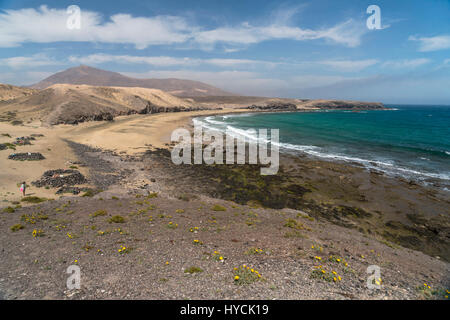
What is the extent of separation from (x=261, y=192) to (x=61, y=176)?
19.0 meters

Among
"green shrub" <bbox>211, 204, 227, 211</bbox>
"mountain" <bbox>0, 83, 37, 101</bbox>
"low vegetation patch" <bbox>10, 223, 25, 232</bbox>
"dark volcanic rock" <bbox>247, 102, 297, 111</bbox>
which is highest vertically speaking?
"dark volcanic rock" <bbox>247, 102, 297, 111</bbox>

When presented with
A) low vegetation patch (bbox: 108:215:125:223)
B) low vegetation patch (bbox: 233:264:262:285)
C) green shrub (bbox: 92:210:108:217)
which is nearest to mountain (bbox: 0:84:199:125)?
green shrub (bbox: 92:210:108:217)

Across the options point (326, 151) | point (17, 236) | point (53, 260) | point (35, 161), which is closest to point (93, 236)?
point (53, 260)

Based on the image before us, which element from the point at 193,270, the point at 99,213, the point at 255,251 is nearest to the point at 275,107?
the point at 99,213

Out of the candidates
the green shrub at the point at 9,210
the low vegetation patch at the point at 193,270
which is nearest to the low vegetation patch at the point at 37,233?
the green shrub at the point at 9,210

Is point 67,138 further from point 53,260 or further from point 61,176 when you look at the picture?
point 53,260

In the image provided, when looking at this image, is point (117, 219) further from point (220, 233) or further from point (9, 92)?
point (9, 92)

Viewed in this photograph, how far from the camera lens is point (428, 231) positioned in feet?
48.1

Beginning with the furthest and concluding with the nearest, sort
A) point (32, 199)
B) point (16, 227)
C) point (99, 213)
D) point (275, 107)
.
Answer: point (275, 107)
point (32, 199)
point (99, 213)
point (16, 227)

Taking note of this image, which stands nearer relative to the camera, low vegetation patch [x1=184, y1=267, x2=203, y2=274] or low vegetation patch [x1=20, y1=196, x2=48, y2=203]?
low vegetation patch [x1=184, y1=267, x2=203, y2=274]

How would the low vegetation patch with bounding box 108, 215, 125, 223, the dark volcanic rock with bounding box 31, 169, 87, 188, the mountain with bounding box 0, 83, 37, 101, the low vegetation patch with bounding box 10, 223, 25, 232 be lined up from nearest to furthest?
the low vegetation patch with bounding box 10, 223, 25, 232 → the low vegetation patch with bounding box 108, 215, 125, 223 → the dark volcanic rock with bounding box 31, 169, 87, 188 → the mountain with bounding box 0, 83, 37, 101

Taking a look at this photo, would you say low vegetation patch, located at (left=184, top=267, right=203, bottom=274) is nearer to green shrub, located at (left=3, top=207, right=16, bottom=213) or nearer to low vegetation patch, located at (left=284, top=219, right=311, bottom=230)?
low vegetation patch, located at (left=284, top=219, right=311, bottom=230)

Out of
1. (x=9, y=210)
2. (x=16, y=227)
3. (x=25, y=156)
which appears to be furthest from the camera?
(x=25, y=156)

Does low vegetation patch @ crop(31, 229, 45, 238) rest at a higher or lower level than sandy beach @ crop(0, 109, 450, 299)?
higher
